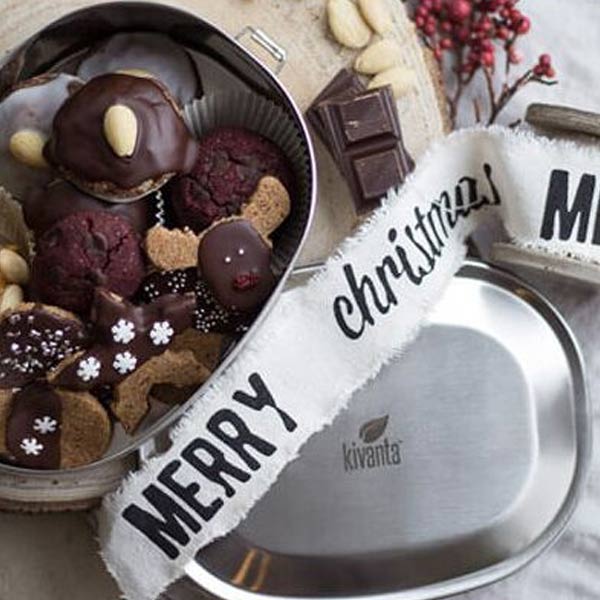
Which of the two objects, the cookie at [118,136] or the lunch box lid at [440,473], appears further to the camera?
the lunch box lid at [440,473]

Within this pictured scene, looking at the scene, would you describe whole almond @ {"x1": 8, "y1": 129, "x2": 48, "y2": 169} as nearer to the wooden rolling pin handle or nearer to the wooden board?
the wooden board

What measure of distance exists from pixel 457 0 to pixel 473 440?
347 mm

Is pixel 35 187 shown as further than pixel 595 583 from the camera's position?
No

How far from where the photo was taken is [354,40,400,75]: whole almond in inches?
39.4

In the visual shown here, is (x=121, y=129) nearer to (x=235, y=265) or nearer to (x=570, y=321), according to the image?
(x=235, y=265)

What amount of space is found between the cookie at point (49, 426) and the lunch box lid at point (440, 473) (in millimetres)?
146

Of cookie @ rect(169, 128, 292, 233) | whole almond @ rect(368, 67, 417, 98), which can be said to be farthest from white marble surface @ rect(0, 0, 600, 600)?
cookie @ rect(169, 128, 292, 233)

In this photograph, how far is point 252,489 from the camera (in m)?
0.99

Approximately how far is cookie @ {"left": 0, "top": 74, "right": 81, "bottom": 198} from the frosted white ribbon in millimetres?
208

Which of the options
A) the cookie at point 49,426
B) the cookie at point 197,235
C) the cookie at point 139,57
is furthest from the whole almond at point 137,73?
the cookie at point 49,426

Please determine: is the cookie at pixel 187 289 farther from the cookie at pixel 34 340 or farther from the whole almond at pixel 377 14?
the whole almond at pixel 377 14

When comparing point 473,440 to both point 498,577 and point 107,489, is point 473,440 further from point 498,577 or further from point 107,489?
point 107,489

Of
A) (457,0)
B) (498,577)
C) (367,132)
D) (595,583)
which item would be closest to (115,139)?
(367,132)

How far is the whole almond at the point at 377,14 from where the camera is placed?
1.00 m
